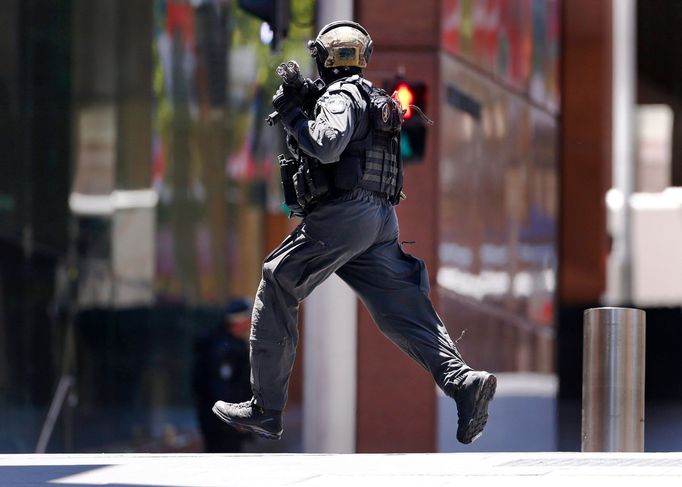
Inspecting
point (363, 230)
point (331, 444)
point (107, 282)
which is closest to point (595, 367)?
point (363, 230)

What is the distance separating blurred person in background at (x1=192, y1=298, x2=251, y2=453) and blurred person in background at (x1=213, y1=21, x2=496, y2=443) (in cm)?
554

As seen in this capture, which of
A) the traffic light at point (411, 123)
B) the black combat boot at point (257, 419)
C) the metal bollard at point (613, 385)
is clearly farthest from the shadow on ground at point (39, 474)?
the traffic light at point (411, 123)

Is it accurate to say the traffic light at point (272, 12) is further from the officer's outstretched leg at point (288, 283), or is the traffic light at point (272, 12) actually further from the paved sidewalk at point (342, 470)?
the paved sidewalk at point (342, 470)

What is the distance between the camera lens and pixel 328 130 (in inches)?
265

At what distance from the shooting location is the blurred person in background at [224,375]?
12.8 meters

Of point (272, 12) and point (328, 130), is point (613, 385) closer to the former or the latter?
point (328, 130)

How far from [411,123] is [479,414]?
17.0 feet

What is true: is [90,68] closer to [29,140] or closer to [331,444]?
[29,140]

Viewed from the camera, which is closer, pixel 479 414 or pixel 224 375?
pixel 479 414

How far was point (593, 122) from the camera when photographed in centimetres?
1365

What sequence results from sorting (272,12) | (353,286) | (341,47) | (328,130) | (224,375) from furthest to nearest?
(224,375)
(272,12)
(353,286)
(341,47)
(328,130)

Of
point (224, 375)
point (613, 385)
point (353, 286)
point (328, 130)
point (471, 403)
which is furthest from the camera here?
point (224, 375)

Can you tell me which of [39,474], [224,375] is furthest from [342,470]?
[224,375]

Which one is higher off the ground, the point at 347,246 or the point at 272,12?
the point at 272,12
